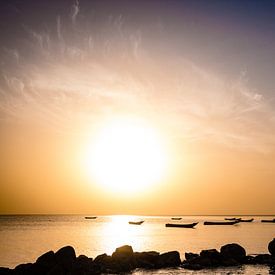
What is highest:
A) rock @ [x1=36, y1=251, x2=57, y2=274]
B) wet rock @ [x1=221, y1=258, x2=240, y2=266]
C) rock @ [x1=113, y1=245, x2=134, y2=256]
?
rock @ [x1=113, y1=245, x2=134, y2=256]

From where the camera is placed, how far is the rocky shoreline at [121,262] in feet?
115

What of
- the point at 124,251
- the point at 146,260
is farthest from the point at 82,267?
the point at 146,260

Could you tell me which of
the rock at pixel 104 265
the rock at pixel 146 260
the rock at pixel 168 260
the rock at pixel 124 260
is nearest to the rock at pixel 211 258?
the rock at pixel 168 260

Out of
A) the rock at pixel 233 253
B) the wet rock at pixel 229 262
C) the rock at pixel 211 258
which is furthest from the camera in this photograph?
the rock at pixel 233 253

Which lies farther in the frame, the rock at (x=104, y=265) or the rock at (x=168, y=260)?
the rock at (x=168, y=260)

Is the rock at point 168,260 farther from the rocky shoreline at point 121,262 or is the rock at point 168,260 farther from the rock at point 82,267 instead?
the rock at point 82,267

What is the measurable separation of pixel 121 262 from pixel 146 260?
4.22 metres

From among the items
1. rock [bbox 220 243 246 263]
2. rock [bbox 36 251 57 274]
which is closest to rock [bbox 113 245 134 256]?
rock [bbox 36 251 57 274]

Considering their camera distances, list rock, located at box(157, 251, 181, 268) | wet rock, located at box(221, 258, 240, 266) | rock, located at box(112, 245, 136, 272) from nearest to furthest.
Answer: rock, located at box(112, 245, 136, 272), rock, located at box(157, 251, 181, 268), wet rock, located at box(221, 258, 240, 266)

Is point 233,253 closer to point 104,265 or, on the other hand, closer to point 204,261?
point 204,261

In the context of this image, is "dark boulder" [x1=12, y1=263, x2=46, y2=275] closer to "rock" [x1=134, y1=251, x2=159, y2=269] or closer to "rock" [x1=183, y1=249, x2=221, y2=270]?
"rock" [x1=134, y1=251, x2=159, y2=269]

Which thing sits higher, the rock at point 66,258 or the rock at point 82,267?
→ the rock at point 66,258

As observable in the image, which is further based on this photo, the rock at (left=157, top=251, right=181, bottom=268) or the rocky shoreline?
the rock at (left=157, top=251, right=181, bottom=268)

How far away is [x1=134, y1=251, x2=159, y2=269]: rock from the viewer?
42875 millimetres
